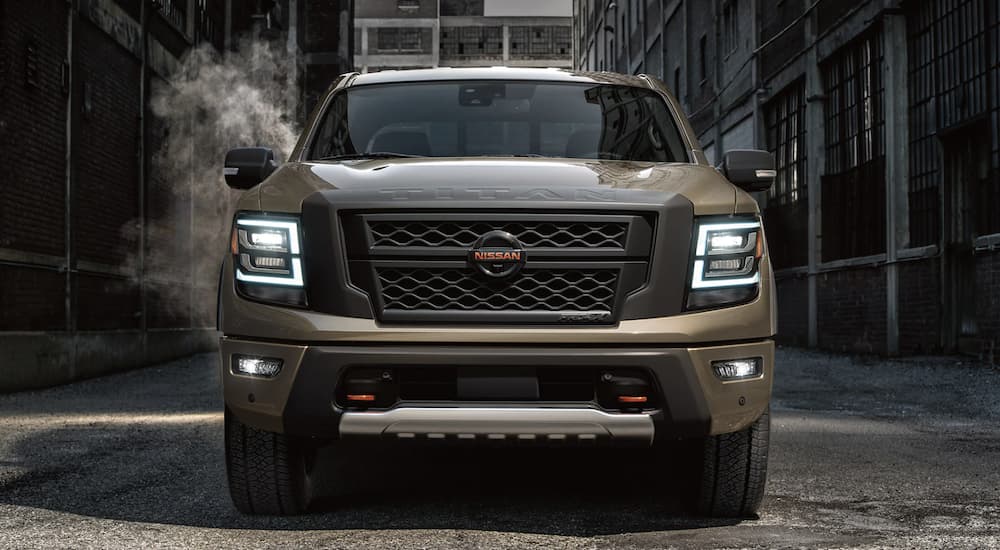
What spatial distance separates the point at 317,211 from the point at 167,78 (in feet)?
46.2

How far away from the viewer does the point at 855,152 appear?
1830 cm

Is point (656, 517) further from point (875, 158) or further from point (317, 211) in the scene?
point (875, 158)

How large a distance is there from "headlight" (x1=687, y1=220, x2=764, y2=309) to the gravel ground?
87 centimetres

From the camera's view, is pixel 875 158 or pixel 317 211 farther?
pixel 875 158

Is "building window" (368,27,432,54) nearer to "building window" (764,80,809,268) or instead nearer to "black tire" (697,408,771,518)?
"building window" (764,80,809,268)

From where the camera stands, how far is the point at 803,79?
69.1 ft

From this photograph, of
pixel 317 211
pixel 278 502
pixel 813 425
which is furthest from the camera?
pixel 813 425

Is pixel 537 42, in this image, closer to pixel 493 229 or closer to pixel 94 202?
pixel 94 202

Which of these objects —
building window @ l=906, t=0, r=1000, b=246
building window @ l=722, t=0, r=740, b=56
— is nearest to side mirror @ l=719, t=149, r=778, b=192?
building window @ l=906, t=0, r=1000, b=246

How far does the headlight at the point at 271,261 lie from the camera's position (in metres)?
4.17

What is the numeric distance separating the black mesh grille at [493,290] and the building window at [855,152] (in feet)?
44.7

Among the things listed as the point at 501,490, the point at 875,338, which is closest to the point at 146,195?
the point at 875,338

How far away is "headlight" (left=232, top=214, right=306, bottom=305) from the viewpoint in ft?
13.7

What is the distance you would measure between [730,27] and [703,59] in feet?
10.6
